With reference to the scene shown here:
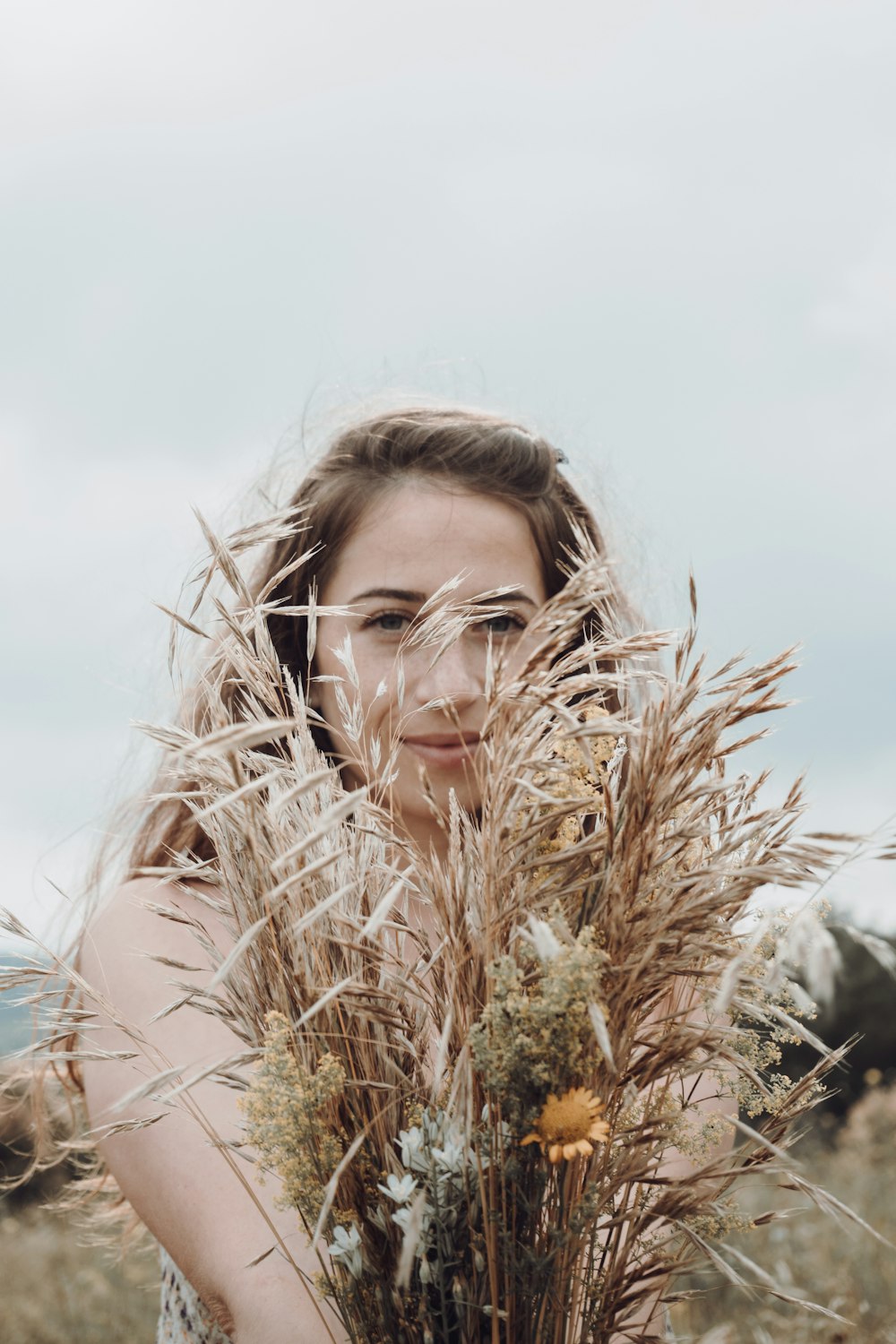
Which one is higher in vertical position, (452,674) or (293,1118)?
(452,674)

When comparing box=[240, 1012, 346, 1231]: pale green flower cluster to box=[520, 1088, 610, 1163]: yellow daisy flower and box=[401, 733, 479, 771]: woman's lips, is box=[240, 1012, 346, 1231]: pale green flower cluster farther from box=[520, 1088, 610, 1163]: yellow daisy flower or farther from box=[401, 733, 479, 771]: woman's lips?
box=[401, 733, 479, 771]: woman's lips

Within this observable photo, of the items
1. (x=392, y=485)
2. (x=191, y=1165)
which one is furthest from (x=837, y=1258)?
(x=191, y=1165)

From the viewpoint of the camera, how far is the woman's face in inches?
84.0

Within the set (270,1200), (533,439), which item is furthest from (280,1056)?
(533,439)

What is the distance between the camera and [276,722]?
2.85 ft

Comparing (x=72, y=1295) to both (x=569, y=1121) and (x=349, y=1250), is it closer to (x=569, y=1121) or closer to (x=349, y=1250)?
(x=349, y=1250)

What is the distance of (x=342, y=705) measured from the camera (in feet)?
4.07

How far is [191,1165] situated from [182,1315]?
95cm

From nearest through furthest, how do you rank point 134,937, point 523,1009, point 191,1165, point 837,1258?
point 523,1009 < point 191,1165 < point 134,937 < point 837,1258

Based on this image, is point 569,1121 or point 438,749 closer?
point 569,1121

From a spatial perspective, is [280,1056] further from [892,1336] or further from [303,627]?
[892,1336]

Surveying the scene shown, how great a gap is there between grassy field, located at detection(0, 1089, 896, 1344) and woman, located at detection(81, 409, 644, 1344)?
2.88 metres

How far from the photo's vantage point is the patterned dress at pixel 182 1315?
7.54ft

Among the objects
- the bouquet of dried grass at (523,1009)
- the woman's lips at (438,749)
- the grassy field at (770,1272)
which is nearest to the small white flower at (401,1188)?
the bouquet of dried grass at (523,1009)
